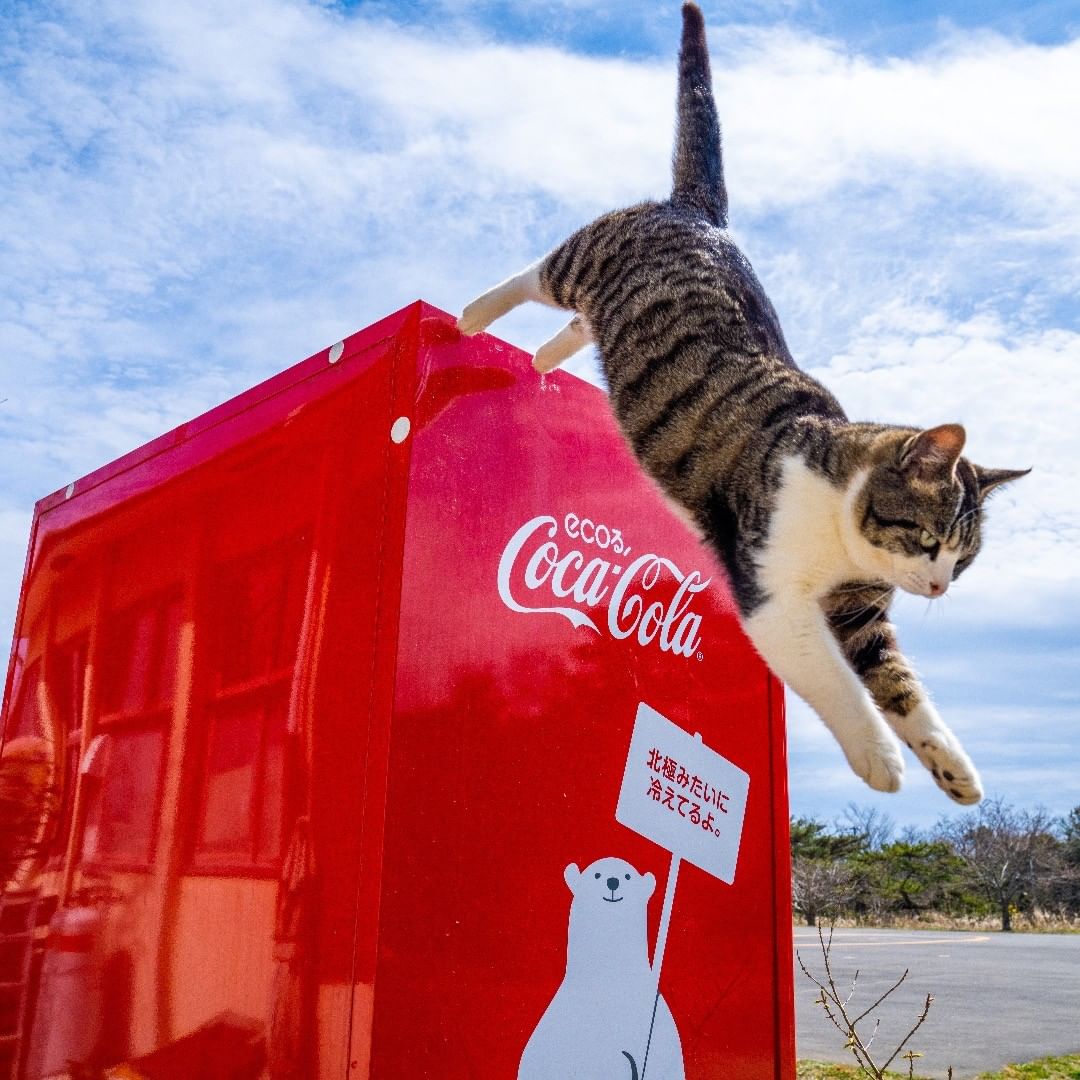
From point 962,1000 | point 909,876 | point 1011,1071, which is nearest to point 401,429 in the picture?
point 1011,1071

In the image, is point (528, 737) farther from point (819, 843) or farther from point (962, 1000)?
point (819, 843)

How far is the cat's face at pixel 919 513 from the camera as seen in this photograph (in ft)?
7.14

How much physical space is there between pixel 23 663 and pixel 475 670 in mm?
1882

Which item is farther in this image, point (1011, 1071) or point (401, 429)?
point (1011, 1071)

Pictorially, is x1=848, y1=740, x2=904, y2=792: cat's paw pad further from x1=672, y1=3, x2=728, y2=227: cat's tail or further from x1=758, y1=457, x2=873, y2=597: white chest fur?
x1=672, y1=3, x2=728, y2=227: cat's tail

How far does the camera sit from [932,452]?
2.21 m

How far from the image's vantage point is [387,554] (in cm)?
194

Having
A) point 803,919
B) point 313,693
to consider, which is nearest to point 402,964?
point 313,693

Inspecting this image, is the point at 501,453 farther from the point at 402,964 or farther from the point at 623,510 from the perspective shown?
the point at 402,964

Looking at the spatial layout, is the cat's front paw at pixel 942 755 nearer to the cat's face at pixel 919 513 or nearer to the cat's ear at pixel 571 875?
the cat's face at pixel 919 513

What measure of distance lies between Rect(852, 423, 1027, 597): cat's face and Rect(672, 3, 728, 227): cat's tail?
1312 mm

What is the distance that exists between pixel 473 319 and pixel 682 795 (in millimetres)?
1226

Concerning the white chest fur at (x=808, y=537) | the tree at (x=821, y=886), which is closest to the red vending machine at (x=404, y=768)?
the white chest fur at (x=808, y=537)

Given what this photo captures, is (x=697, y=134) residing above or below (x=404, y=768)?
above
